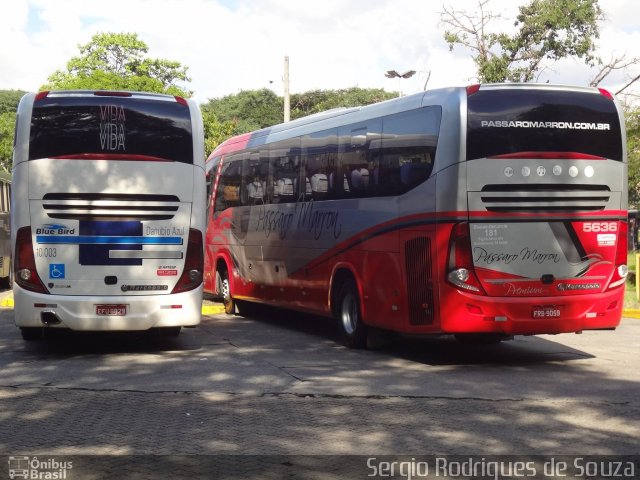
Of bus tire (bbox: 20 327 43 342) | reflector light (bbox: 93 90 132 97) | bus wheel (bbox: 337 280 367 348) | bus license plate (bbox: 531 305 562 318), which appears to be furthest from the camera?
bus wheel (bbox: 337 280 367 348)

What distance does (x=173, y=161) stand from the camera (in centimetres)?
1341

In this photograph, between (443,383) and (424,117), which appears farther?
(424,117)

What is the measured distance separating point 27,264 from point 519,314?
6.19 meters

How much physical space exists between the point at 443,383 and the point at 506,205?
2.38m

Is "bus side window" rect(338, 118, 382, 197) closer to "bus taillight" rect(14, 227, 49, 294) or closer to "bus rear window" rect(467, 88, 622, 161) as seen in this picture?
"bus rear window" rect(467, 88, 622, 161)

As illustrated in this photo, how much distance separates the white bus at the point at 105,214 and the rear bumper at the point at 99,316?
0.01 metres

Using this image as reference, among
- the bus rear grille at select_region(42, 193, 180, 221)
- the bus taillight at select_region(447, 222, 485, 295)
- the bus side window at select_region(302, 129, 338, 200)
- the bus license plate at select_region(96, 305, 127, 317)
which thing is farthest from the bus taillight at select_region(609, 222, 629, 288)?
the bus license plate at select_region(96, 305, 127, 317)

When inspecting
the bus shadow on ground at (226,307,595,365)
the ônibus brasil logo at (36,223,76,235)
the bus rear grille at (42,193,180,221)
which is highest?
the bus rear grille at (42,193,180,221)

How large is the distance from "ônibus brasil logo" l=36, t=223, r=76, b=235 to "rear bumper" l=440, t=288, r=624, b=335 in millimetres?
4845

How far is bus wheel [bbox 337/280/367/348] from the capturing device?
1426 cm

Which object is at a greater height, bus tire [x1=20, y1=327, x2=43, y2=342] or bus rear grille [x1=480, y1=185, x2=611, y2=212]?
bus rear grille [x1=480, y1=185, x2=611, y2=212]

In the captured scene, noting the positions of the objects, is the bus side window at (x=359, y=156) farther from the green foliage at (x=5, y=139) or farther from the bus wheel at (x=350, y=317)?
the green foliage at (x=5, y=139)

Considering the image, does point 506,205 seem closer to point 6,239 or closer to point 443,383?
point 443,383

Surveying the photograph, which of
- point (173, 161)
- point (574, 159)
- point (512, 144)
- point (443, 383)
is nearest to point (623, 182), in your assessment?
point (574, 159)
